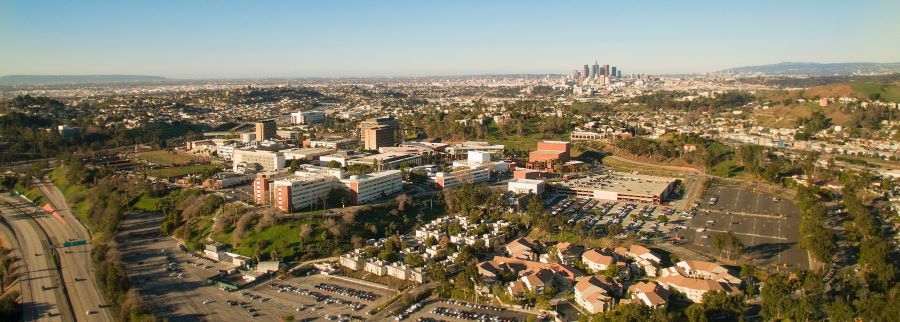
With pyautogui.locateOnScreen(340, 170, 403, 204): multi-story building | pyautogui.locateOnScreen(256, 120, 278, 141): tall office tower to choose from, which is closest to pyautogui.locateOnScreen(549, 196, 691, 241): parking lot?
pyautogui.locateOnScreen(340, 170, 403, 204): multi-story building

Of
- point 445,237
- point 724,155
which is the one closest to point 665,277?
point 445,237

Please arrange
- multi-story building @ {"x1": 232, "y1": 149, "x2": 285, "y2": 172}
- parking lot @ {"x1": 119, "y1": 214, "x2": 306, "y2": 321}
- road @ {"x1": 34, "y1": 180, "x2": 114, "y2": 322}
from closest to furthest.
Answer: parking lot @ {"x1": 119, "y1": 214, "x2": 306, "y2": 321} → road @ {"x1": 34, "y1": 180, "x2": 114, "y2": 322} → multi-story building @ {"x1": 232, "y1": 149, "x2": 285, "y2": 172}

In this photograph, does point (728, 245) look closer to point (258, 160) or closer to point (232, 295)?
point (232, 295)

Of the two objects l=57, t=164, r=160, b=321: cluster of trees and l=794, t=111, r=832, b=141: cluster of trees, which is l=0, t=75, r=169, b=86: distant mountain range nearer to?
l=57, t=164, r=160, b=321: cluster of trees

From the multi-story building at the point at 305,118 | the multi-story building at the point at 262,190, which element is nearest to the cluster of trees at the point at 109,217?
the multi-story building at the point at 262,190

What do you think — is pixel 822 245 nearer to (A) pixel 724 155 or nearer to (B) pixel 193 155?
(A) pixel 724 155

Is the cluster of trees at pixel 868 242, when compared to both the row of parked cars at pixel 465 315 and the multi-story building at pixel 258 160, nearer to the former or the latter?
the row of parked cars at pixel 465 315

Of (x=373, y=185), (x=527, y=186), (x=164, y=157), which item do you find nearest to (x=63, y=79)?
(x=164, y=157)
